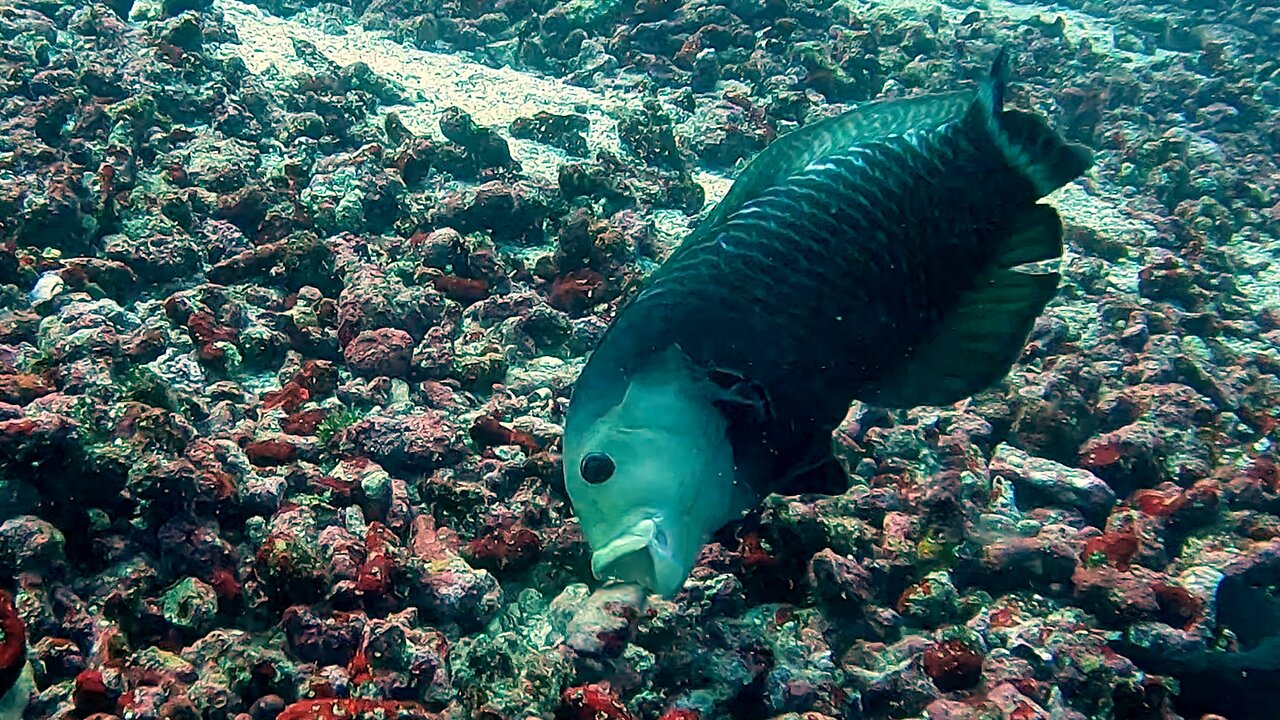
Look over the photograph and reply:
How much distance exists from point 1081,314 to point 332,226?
18.3 feet

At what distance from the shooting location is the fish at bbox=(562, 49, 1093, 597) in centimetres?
164

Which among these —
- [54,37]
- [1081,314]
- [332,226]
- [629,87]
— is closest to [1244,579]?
[1081,314]

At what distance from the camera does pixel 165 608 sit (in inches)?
103

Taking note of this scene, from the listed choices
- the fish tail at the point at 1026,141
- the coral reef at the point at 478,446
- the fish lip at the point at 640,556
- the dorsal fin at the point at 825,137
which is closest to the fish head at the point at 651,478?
the fish lip at the point at 640,556

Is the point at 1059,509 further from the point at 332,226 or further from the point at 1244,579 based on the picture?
the point at 332,226

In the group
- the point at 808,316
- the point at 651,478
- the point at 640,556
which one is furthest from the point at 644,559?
A: the point at 808,316

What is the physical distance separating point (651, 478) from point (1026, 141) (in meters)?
1.73

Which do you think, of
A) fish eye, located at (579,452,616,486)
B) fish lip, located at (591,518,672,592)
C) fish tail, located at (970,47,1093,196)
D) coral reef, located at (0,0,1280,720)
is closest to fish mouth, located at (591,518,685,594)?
fish lip, located at (591,518,672,592)

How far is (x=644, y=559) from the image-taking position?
156 cm

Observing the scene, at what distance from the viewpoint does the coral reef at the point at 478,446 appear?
8.64 ft

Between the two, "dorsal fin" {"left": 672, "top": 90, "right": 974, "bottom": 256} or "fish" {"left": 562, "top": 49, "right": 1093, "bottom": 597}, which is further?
"dorsal fin" {"left": 672, "top": 90, "right": 974, "bottom": 256}

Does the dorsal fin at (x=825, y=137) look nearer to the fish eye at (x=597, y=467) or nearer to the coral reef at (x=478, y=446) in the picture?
the fish eye at (x=597, y=467)

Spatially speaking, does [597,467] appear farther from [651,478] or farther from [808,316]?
[808,316]

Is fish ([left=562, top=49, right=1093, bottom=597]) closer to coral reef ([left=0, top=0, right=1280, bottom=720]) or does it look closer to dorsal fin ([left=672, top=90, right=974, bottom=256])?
dorsal fin ([left=672, top=90, right=974, bottom=256])
